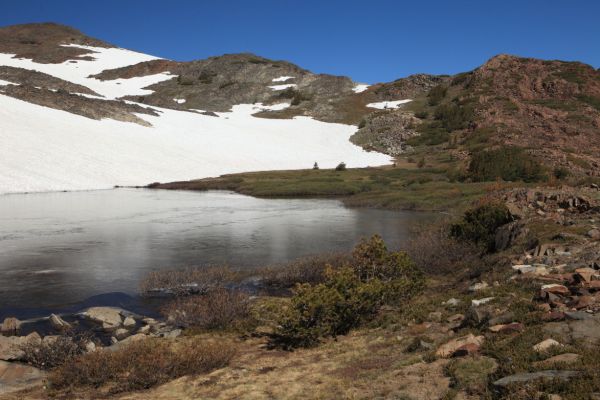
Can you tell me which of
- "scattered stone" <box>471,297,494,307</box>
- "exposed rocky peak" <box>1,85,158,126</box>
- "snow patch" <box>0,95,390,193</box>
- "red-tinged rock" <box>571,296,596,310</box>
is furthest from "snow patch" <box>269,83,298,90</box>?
"red-tinged rock" <box>571,296,596,310</box>

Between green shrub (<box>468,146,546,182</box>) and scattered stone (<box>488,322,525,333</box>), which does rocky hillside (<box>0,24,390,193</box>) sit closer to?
green shrub (<box>468,146,546,182</box>)

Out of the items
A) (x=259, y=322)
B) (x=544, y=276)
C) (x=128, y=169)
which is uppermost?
(x=128, y=169)

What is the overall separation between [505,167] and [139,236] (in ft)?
106

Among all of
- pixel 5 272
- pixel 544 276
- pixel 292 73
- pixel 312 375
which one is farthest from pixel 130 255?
pixel 292 73

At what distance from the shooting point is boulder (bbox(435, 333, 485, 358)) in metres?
7.84

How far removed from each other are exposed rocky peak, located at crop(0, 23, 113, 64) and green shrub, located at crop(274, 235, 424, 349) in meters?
151

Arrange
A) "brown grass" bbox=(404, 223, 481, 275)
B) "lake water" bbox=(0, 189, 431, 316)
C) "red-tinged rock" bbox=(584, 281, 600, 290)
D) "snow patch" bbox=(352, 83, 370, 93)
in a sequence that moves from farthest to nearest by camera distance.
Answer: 1. "snow patch" bbox=(352, 83, 370, 93)
2. "brown grass" bbox=(404, 223, 481, 275)
3. "lake water" bbox=(0, 189, 431, 316)
4. "red-tinged rock" bbox=(584, 281, 600, 290)

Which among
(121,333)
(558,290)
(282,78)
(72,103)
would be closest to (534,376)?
(558,290)

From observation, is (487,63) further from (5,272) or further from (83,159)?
(5,272)

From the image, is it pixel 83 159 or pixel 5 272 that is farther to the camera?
pixel 83 159

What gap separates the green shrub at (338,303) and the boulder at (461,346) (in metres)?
3.26

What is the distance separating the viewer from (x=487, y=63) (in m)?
92.1

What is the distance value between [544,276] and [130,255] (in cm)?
1524

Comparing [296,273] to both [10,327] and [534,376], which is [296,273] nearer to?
[10,327]
